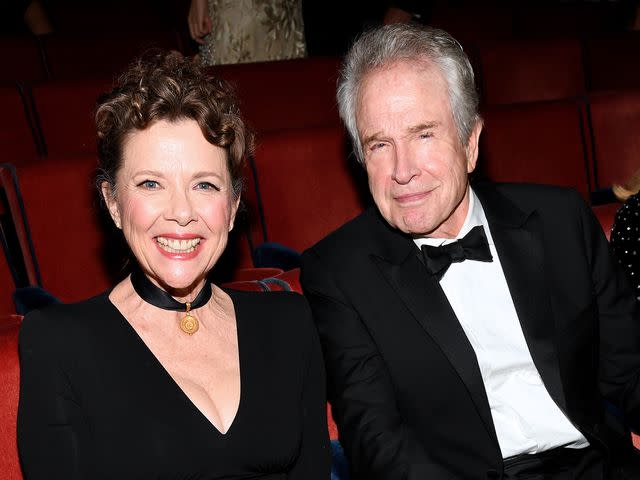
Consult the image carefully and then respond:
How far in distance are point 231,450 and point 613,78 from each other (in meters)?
2.85

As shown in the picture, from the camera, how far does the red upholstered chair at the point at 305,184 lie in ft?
6.94

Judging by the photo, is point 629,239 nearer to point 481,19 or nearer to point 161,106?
point 161,106

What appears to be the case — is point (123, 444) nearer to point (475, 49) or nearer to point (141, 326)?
point (141, 326)

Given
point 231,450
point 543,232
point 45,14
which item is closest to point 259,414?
point 231,450

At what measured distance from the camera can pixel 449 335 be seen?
1.37m

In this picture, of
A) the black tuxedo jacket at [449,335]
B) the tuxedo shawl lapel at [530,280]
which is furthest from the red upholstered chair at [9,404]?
the tuxedo shawl lapel at [530,280]

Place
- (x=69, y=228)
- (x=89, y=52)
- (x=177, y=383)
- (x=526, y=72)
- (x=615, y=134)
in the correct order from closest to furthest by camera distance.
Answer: (x=177, y=383), (x=69, y=228), (x=615, y=134), (x=526, y=72), (x=89, y=52)

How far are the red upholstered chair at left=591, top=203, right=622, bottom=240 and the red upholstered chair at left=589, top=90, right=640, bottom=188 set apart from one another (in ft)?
2.15

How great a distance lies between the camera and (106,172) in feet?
4.38

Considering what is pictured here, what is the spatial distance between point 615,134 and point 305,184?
3.60 ft

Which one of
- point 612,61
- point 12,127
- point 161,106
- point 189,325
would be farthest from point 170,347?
point 612,61

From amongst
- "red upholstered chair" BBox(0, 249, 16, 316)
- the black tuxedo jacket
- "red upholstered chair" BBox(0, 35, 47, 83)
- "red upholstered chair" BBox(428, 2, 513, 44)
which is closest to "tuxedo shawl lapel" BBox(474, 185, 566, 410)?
the black tuxedo jacket

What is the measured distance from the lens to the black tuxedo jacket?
4.48ft

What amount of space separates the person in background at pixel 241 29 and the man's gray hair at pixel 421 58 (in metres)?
1.48
